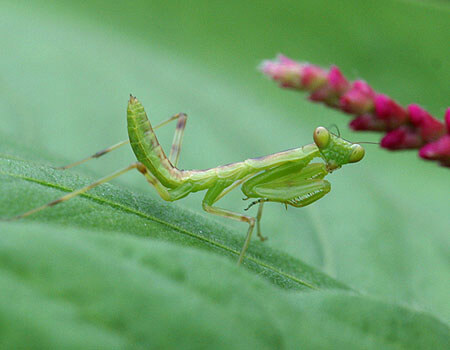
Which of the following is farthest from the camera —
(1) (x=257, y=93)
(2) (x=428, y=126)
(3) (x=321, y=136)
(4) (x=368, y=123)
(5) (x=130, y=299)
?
(1) (x=257, y=93)

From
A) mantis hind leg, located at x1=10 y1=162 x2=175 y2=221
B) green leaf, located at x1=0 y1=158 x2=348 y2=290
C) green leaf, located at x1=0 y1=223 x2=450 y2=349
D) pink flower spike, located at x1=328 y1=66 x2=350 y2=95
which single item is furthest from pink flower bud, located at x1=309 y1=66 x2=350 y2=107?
green leaf, located at x1=0 y1=223 x2=450 y2=349

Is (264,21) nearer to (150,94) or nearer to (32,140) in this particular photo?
(150,94)

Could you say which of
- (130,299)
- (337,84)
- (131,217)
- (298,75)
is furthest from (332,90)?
(130,299)

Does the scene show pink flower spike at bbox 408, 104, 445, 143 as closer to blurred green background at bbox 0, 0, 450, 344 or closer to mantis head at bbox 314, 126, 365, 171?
mantis head at bbox 314, 126, 365, 171

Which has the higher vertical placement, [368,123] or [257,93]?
→ [257,93]

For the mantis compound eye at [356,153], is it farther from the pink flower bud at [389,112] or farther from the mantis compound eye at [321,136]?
the pink flower bud at [389,112]

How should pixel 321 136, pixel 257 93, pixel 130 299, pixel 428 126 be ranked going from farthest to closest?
pixel 257 93 → pixel 321 136 → pixel 428 126 → pixel 130 299

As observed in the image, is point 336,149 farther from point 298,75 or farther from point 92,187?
point 92,187
